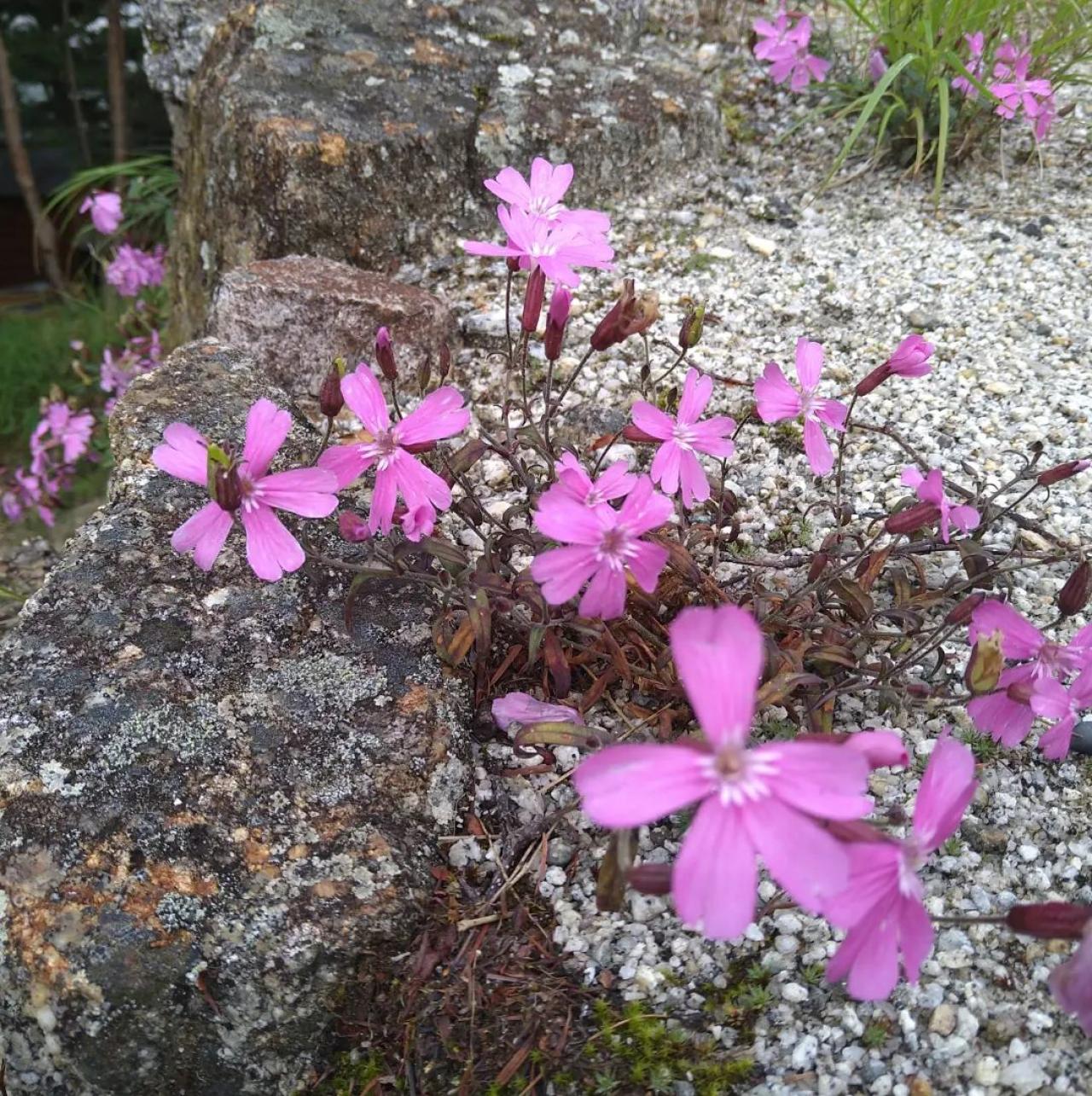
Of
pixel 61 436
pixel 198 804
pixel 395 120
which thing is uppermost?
pixel 395 120

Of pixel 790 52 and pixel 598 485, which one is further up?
pixel 790 52

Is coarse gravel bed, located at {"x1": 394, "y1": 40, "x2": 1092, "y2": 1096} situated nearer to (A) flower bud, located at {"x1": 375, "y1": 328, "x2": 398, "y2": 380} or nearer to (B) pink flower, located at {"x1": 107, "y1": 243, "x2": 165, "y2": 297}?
(A) flower bud, located at {"x1": 375, "y1": 328, "x2": 398, "y2": 380}

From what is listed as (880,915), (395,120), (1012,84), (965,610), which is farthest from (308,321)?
(1012,84)

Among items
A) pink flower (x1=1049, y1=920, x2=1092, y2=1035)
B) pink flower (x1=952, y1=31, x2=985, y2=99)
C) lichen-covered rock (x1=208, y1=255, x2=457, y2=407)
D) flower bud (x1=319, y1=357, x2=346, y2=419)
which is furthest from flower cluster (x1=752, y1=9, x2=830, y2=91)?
pink flower (x1=1049, y1=920, x2=1092, y2=1035)

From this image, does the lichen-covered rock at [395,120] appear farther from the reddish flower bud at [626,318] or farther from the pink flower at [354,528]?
the pink flower at [354,528]

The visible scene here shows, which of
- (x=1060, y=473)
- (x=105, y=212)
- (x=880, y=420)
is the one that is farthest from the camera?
(x=105, y=212)

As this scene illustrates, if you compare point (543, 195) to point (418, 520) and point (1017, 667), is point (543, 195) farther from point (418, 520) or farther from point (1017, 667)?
point (1017, 667)
